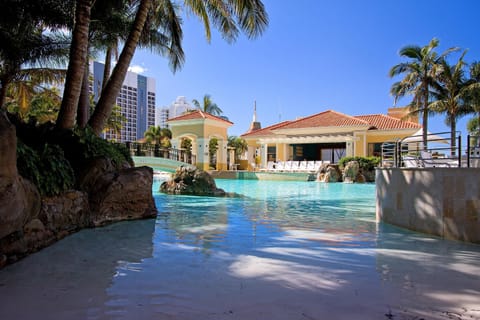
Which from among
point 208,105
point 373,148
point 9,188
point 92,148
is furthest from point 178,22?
point 208,105

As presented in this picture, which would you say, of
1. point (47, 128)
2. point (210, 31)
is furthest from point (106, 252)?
point (210, 31)

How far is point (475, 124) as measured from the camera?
3481cm

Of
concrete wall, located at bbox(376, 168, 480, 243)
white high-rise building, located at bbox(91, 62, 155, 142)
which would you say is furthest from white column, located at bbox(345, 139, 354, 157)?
white high-rise building, located at bbox(91, 62, 155, 142)

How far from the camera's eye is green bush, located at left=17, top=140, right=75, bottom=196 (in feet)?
17.5

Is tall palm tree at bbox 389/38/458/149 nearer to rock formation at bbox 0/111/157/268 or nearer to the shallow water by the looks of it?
the shallow water

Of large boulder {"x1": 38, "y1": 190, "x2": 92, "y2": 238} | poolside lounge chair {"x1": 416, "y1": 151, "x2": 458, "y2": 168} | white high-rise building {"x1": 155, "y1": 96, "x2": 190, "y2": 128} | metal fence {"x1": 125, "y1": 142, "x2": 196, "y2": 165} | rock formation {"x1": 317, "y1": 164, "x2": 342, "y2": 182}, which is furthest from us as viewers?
white high-rise building {"x1": 155, "y1": 96, "x2": 190, "y2": 128}

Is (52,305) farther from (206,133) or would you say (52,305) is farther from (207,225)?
(206,133)

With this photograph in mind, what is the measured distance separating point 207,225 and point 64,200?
279cm

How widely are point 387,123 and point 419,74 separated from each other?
801cm

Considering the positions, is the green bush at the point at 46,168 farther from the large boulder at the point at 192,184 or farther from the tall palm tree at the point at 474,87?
the tall palm tree at the point at 474,87

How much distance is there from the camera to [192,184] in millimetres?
15383

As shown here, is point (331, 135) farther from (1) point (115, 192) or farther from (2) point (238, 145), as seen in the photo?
(1) point (115, 192)

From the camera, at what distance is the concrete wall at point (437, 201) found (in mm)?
5559

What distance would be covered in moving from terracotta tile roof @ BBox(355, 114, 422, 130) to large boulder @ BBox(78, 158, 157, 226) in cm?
2497
